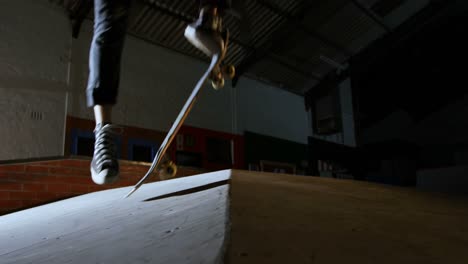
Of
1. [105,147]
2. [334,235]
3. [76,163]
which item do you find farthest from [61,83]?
[334,235]

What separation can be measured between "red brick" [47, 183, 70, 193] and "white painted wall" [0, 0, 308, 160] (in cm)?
206

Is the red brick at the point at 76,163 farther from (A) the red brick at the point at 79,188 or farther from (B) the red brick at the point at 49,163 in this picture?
(A) the red brick at the point at 79,188

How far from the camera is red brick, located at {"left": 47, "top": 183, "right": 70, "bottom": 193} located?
8.69ft

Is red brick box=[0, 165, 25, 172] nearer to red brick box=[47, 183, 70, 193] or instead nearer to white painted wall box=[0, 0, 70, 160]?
red brick box=[47, 183, 70, 193]

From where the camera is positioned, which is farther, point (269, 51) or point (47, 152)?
point (269, 51)

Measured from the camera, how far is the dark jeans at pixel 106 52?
4.21ft

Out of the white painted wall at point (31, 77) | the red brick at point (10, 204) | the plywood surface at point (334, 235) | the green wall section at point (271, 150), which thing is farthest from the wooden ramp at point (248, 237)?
the green wall section at point (271, 150)

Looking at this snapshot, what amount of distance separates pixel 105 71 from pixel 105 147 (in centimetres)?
26

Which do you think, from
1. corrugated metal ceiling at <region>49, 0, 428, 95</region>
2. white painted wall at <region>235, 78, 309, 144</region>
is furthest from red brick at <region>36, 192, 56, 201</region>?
white painted wall at <region>235, 78, 309, 144</region>

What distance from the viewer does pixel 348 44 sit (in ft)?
26.8

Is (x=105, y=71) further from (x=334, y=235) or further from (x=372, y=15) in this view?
(x=372, y=15)

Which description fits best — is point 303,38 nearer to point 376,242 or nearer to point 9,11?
point 9,11

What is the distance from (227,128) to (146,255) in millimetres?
6607

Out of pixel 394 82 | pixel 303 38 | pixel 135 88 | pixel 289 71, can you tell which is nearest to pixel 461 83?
pixel 394 82
